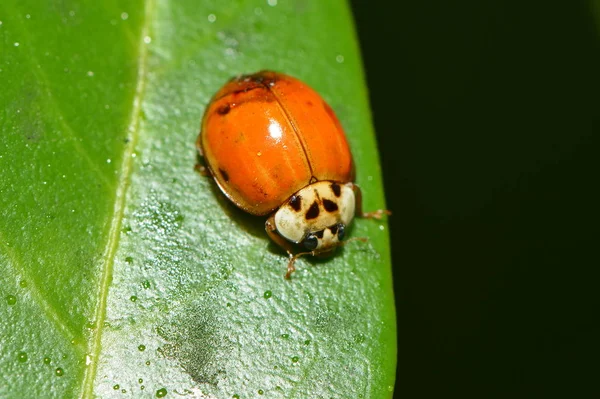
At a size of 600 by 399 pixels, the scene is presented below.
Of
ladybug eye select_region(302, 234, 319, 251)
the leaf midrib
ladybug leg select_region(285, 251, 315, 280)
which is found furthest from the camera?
ladybug eye select_region(302, 234, 319, 251)

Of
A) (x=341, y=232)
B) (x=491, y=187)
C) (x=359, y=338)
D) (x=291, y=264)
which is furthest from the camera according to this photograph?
(x=491, y=187)

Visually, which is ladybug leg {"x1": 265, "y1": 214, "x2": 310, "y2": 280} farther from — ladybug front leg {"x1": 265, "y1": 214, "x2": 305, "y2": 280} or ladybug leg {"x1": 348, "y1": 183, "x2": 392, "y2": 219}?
ladybug leg {"x1": 348, "y1": 183, "x2": 392, "y2": 219}

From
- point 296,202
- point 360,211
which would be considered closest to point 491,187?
point 360,211

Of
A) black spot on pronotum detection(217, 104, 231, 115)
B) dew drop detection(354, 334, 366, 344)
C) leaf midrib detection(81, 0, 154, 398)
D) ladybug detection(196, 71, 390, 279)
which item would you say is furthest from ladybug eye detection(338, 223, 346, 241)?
leaf midrib detection(81, 0, 154, 398)

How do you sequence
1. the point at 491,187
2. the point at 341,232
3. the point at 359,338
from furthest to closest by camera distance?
the point at 491,187 < the point at 341,232 < the point at 359,338

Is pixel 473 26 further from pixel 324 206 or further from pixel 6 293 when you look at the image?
pixel 6 293

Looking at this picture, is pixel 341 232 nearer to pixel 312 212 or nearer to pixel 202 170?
pixel 312 212
